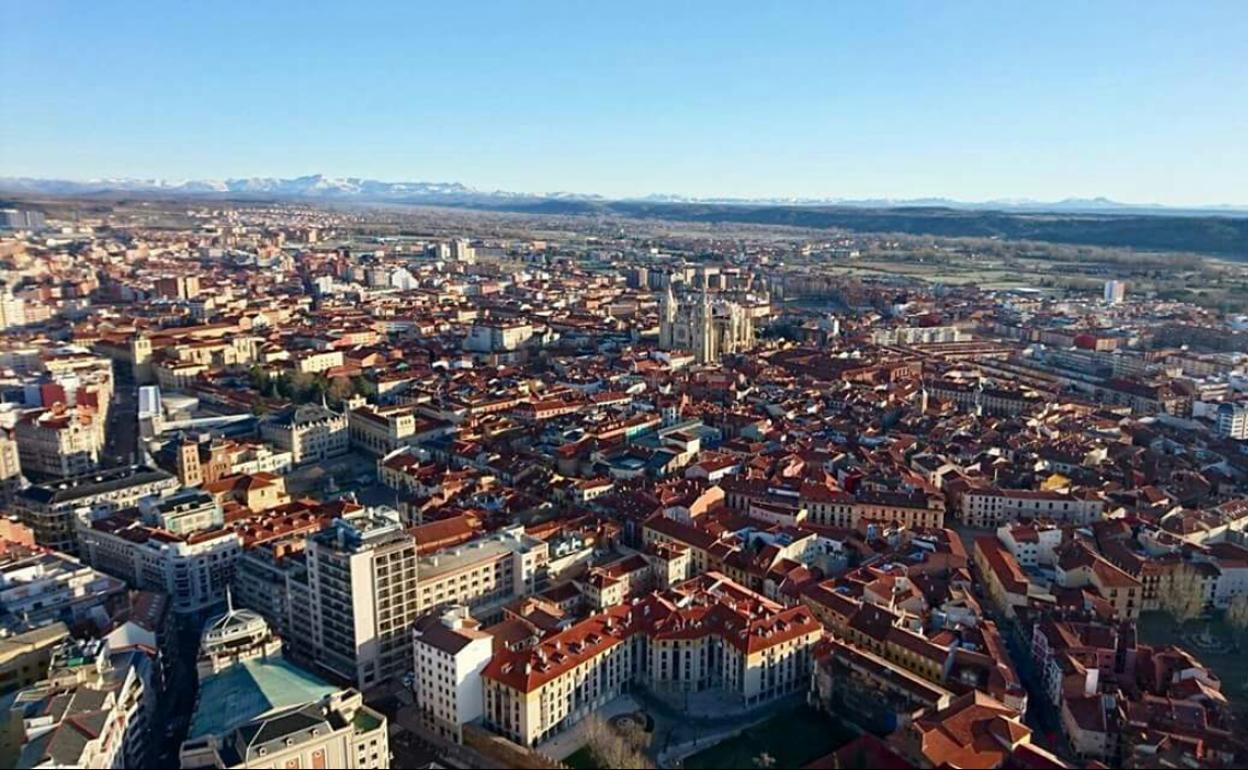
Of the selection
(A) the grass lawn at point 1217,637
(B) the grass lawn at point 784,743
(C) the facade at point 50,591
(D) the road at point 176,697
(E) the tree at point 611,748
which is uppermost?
(C) the facade at point 50,591

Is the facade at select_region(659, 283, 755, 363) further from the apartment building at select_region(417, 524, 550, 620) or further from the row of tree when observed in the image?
the apartment building at select_region(417, 524, 550, 620)

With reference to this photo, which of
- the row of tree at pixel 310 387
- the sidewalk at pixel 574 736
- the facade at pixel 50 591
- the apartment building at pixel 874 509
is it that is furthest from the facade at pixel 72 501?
the apartment building at pixel 874 509

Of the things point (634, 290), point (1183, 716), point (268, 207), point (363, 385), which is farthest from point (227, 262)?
point (268, 207)

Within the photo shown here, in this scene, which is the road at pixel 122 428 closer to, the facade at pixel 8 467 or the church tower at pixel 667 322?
the facade at pixel 8 467

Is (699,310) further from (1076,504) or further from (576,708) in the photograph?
(576,708)

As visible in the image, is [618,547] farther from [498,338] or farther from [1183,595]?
[498,338]
